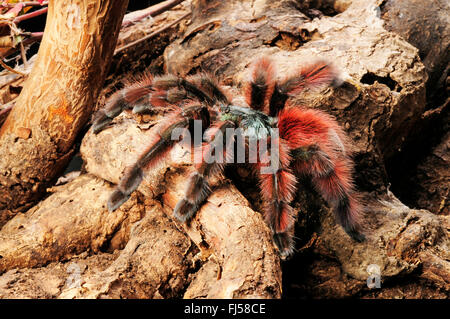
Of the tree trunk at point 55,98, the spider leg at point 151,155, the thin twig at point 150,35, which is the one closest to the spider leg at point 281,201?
the spider leg at point 151,155

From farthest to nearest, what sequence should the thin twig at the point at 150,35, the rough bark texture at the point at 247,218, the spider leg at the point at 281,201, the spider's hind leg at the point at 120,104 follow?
the thin twig at the point at 150,35, the spider's hind leg at the point at 120,104, the spider leg at the point at 281,201, the rough bark texture at the point at 247,218

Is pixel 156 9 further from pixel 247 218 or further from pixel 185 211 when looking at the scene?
pixel 247 218

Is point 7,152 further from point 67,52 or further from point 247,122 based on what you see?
point 247,122

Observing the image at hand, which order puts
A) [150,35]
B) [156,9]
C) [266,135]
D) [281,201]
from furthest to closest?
[156,9]
[150,35]
[266,135]
[281,201]

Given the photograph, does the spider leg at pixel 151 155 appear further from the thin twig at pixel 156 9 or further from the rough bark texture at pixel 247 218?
the thin twig at pixel 156 9

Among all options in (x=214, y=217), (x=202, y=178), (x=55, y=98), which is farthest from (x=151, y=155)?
(x=55, y=98)

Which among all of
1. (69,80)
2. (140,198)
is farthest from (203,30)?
(140,198)
